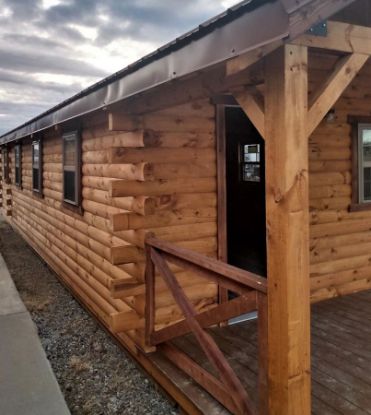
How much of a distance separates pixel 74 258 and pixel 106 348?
6.84ft

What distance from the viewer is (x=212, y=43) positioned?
2229 millimetres

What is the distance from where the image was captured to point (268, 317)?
7.48 feet

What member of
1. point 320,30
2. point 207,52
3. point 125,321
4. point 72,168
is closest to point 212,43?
point 207,52

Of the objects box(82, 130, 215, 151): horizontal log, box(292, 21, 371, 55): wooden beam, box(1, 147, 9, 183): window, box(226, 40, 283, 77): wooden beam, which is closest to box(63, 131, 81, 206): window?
box(82, 130, 215, 151): horizontal log

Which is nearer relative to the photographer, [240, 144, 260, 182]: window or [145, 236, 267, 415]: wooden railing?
[145, 236, 267, 415]: wooden railing

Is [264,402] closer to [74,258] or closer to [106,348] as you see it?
[106,348]

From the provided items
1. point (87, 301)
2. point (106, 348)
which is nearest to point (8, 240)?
point (87, 301)

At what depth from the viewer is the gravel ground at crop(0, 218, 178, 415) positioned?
11.6ft

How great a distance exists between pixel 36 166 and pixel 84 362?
19.8ft

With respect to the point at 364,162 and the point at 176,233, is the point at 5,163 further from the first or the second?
the point at 364,162

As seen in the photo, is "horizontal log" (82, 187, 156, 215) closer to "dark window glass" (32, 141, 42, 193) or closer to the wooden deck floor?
the wooden deck floor

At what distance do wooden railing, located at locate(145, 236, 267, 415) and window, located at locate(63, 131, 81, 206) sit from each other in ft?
8.03

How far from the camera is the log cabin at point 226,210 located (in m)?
2.09

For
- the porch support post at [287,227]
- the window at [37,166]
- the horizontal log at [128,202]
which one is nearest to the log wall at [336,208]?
the horizontal log at [128,202]
